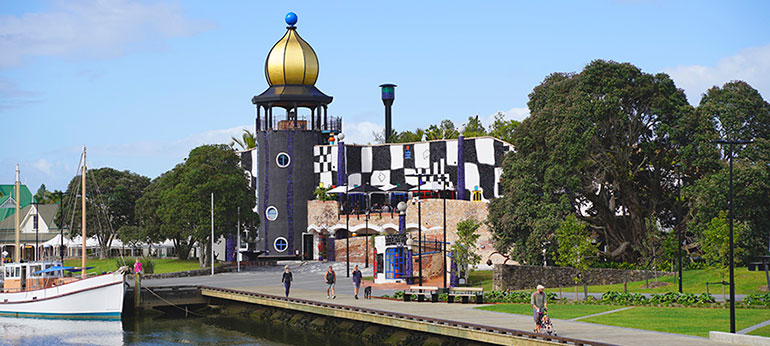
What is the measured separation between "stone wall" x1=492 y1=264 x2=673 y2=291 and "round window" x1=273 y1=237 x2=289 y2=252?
30698 mm

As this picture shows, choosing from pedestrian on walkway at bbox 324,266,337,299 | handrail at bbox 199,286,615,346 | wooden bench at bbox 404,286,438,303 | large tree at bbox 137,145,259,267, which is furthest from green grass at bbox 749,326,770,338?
large tree at bbox 137,145,259,267

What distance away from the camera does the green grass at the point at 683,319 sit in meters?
26.5

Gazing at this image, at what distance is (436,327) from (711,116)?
83.8 feet

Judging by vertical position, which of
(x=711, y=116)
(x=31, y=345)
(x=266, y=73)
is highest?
(x=266, y=73)

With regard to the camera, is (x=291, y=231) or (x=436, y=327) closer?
(x=436, y=327)

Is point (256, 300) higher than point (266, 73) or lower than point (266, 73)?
lower

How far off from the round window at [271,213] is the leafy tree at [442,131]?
2675 centimetres

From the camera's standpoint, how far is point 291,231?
238ft

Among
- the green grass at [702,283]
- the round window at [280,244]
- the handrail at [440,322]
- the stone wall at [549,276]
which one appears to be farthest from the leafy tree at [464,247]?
the round window at [280,244]

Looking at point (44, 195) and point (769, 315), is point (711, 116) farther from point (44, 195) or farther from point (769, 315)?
point (44, 195)

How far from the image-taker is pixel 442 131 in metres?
99.7

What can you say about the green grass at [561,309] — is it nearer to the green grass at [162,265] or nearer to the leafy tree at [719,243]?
the leafy tree at [719,243]

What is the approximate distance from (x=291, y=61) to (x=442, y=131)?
3152 cm

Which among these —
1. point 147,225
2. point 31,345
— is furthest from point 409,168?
point 31,345
